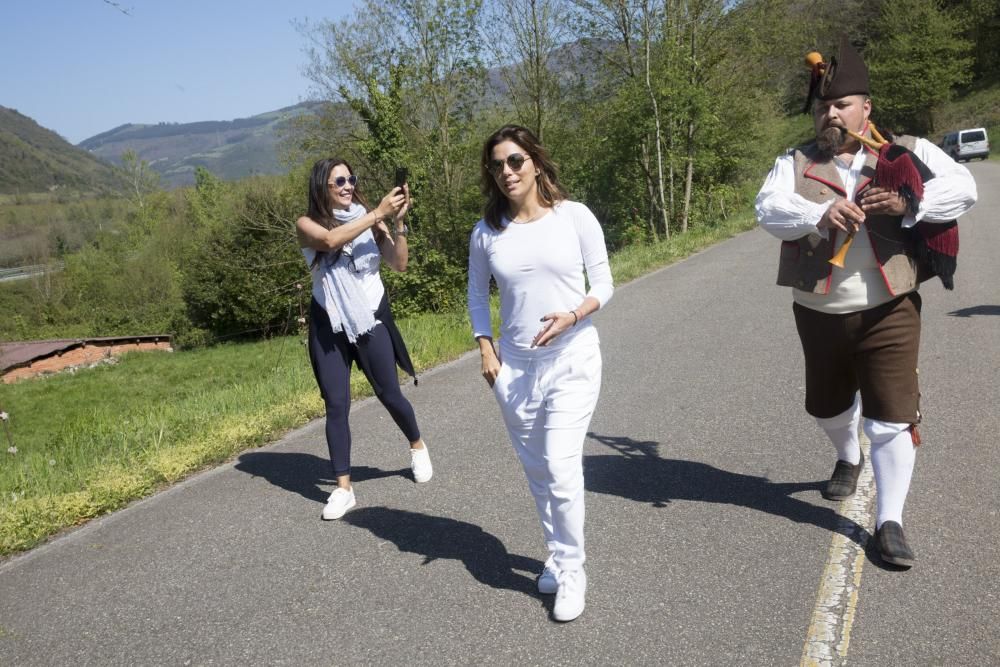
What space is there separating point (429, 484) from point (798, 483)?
2138 mm

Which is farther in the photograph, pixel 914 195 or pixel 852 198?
pixel 852 198

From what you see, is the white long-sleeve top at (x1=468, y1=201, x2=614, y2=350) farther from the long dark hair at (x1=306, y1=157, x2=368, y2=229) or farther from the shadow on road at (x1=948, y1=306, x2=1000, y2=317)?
the shadow on road at (x1=948, y1=306, x2=1000, y2=317)

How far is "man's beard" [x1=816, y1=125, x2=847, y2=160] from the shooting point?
3.25m

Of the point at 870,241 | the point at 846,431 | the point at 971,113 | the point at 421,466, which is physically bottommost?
the point at 971,113

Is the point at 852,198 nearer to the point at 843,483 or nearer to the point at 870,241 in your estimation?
the point at 870,241

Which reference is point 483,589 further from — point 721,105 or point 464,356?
point 721,105

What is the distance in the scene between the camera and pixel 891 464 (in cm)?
337

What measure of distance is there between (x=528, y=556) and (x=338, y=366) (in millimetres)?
1681

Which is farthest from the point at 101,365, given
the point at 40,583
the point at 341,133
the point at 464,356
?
the point at 40,583

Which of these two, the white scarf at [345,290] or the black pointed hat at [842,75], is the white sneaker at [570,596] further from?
the black pointed hat at [842,75]

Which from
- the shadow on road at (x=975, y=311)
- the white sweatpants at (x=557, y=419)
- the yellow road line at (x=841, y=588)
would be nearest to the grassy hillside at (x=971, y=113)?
the shadow on road at (x=975, y=311)

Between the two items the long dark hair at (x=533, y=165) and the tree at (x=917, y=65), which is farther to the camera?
the tree at (x=917, y=65)

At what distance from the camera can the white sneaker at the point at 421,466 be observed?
15.8 ft

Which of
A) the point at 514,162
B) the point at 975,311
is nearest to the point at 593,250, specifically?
the point at 514,162
